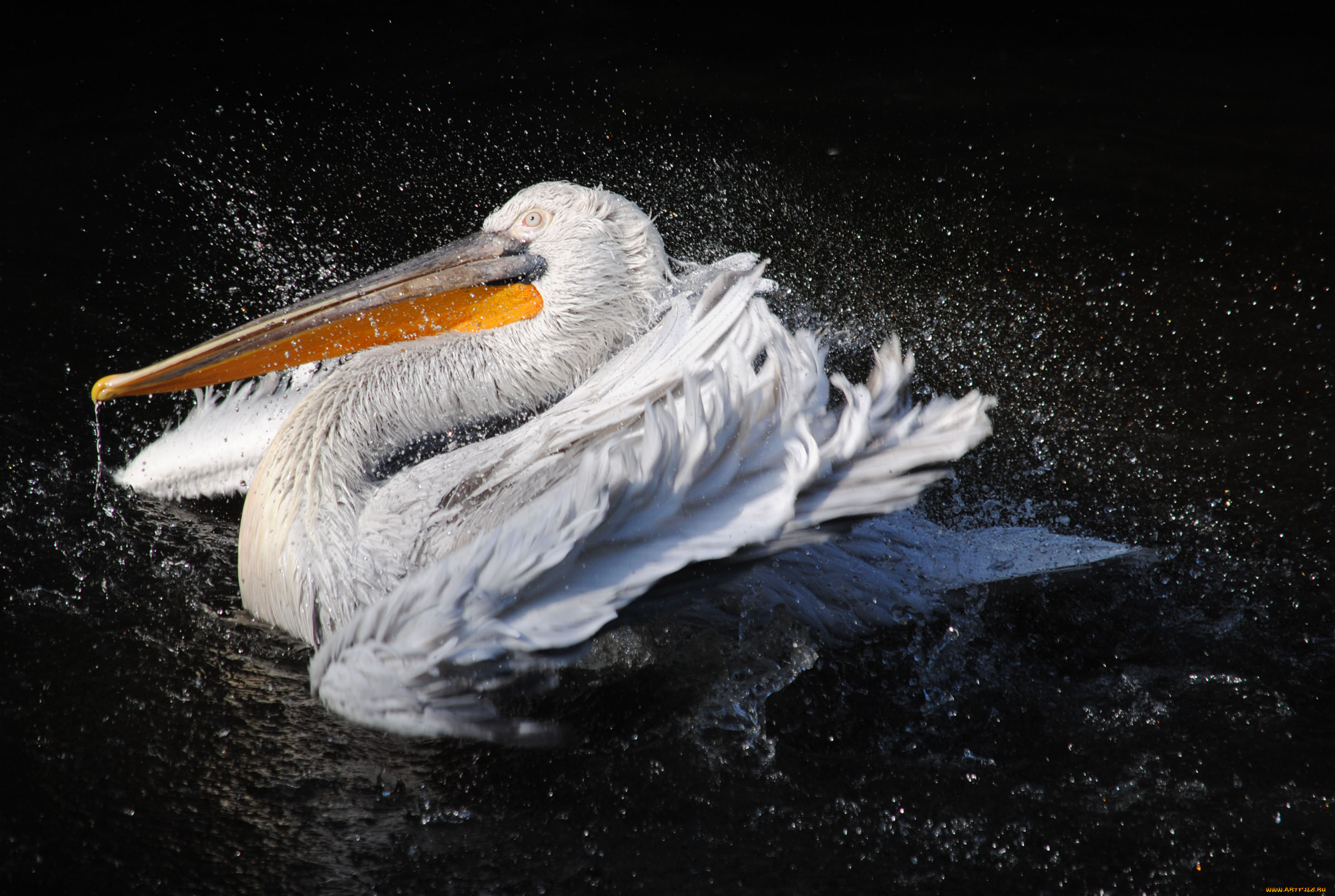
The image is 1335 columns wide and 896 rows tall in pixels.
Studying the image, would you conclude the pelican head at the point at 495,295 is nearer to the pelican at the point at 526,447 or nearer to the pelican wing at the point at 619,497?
the pelican at the point at 526,447

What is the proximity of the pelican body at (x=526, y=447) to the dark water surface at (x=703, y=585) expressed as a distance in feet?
0.80

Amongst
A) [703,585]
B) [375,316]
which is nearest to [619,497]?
[703,585]

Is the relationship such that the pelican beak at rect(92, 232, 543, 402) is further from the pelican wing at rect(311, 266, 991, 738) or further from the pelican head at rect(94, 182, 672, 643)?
the pelican wing at rect(311, 266, 991, 738)

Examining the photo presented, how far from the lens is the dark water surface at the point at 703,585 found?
1754 mm

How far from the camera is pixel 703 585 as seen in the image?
6.66ft

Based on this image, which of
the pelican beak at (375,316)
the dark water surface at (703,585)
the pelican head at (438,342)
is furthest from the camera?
the pelican beak at (375,316)

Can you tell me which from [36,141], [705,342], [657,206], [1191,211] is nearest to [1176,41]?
[1191,211]

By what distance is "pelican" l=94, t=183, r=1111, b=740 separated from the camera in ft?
6.01

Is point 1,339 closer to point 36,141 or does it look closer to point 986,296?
point 36,141

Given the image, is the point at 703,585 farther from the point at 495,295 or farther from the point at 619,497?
the point at 495,295

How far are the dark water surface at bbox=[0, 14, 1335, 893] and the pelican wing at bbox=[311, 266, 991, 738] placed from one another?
0.71 feet

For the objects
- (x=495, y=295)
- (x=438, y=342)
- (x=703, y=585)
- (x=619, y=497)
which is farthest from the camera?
(x=495, y=295)

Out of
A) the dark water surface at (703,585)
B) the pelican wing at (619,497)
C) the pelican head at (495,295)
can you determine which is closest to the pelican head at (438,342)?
the pelican head at (495,295)

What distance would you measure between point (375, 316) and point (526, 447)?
63 cm
